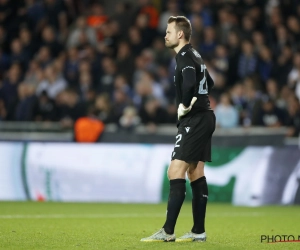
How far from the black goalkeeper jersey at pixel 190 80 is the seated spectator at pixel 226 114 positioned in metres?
7.78

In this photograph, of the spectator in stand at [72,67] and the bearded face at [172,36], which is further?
the spectator in stand at [72,67]

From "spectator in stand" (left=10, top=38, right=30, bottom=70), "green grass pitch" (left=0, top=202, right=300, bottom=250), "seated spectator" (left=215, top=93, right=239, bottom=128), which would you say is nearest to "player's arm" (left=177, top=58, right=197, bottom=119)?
"green grass pitch" (left=0, top=202, right=300, bottom=250)

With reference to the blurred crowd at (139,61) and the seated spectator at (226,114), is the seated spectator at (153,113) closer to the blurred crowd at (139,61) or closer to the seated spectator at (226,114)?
the blurred crowd at (139,61)

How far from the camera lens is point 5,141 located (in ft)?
47.1

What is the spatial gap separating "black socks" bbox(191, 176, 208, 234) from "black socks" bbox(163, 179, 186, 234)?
28cm

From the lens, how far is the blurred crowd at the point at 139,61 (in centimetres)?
1590

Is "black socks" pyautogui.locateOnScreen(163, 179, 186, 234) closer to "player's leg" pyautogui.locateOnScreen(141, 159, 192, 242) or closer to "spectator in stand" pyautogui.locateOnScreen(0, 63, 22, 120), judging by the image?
"player's leg" pyautogui.locateOnScreen(141, 159, 192, 242)

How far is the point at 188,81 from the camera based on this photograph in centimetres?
731

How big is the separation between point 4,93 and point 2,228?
Result: 957 cm

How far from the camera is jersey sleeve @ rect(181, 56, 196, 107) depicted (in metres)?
7.30

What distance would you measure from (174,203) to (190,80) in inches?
48.7

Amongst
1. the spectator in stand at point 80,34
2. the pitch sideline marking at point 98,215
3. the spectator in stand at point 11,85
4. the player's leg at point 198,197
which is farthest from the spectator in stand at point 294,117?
the player's leg at point 198,197

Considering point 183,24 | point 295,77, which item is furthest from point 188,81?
point 295,77

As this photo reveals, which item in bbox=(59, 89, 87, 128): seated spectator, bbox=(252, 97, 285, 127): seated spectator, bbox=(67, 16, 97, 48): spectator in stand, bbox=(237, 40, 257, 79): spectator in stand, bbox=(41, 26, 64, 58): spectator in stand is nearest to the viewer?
bbox=(252, 97, 285, 127): seated spectator
